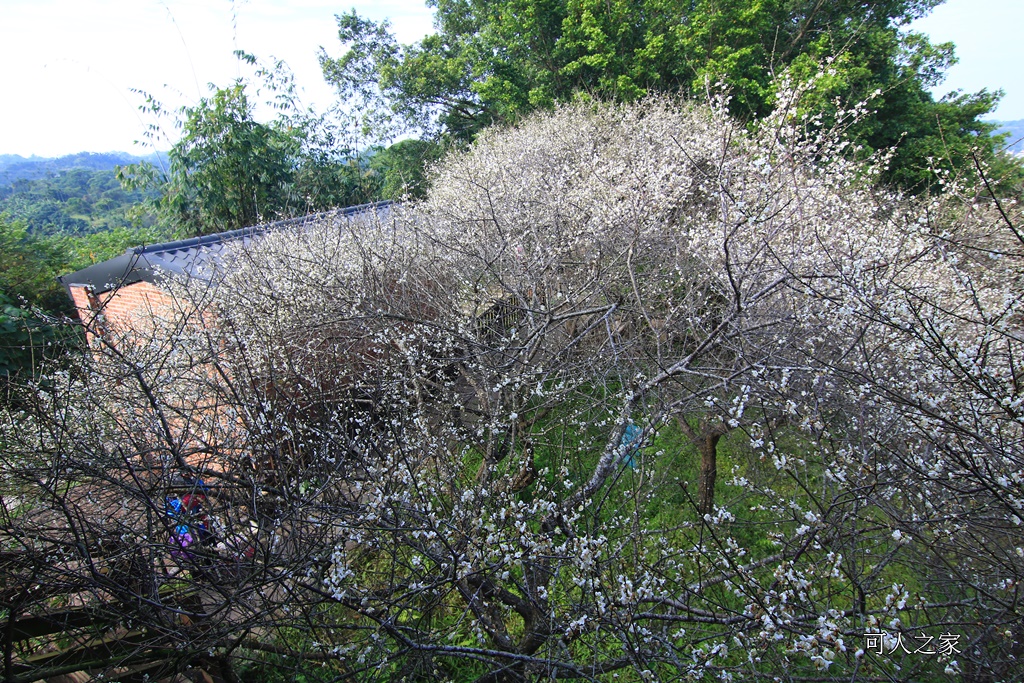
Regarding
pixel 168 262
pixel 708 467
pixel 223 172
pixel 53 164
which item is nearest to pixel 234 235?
pixel 168 262

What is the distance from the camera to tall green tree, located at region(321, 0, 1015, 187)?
14.3m

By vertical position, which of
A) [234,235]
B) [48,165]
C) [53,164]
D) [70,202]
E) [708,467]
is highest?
[53,164]

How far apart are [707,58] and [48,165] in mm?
41174

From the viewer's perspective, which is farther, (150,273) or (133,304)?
(133,304)

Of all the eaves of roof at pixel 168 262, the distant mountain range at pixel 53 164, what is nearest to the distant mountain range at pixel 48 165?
the distant mountain range at pixel 53 164

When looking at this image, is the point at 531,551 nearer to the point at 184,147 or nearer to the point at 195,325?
the point at 195,325

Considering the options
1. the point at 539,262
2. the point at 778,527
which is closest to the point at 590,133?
the point at 539,262

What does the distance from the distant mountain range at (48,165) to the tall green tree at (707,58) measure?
19.5 m

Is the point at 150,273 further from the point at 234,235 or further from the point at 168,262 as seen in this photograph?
the point at 234,235

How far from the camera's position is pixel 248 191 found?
14.3 meters

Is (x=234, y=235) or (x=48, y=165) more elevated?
(x=48, y=165)

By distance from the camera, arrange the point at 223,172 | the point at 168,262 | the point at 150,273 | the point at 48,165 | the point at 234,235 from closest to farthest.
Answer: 1. the point at 150,273
2. the point at 168,262
3. the point at 234,235
4. the point at 223,172
5. the point at 48,165

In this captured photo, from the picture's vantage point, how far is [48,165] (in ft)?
111

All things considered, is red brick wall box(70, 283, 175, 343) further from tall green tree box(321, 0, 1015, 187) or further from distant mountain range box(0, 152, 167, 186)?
distant mountain range box(0, 152, 167, 186)
